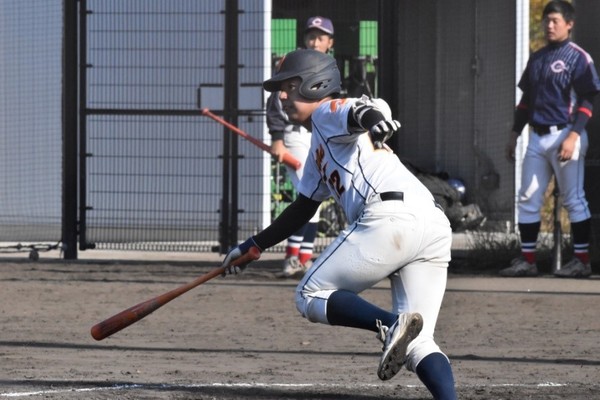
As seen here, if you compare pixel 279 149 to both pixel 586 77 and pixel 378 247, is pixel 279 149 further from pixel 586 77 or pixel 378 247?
pixel 378 247

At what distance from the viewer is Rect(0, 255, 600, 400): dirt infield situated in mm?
6609

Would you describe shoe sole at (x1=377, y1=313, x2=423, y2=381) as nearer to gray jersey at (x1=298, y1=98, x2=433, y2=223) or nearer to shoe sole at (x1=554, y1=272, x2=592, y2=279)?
gray jersey at (x1=298, y1=98, x2=433, y2=223)

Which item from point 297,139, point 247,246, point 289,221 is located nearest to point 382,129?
point 289,221

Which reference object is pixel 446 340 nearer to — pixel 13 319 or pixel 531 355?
pixel 531 355

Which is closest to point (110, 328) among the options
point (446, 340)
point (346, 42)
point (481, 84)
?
point (446, 340)

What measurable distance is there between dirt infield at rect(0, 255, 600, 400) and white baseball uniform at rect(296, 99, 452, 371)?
84 centimetres

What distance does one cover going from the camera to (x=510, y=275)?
1202cm

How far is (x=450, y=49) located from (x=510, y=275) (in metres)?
5.40

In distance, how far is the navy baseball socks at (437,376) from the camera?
5445 mm

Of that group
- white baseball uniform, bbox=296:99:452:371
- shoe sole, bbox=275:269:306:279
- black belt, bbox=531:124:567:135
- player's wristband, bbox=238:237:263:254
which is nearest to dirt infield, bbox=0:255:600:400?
shoe sole, bbox=275:269:306:279

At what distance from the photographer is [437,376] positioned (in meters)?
5.47

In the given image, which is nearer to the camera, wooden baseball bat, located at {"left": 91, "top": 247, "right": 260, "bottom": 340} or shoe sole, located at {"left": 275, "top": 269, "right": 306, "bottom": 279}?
wooden baseball bat, located at {"left": 91, "top": 247, "right": 260, "bottom": 340}

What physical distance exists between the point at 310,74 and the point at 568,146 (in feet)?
19.4

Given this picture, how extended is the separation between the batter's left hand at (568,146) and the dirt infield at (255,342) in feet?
3.44
